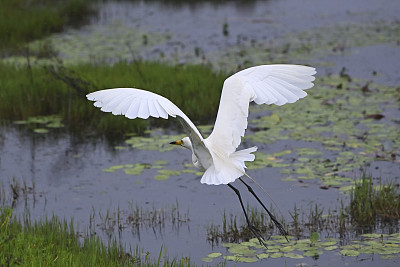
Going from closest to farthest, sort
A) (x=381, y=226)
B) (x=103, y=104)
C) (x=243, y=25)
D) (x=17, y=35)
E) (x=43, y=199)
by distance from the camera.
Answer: (x=103, y=104)
(x=381, y=226)
(x=43, y=199)
(x=17, y=35)
(x=243, y=25)

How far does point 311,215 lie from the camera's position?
580 cm

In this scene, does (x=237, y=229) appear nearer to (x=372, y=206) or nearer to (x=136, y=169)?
(x=372, y=206)

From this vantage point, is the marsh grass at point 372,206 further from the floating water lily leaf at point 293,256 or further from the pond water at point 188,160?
the floating water lily leaf at point 293,256

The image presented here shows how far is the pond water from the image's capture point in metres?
5.91

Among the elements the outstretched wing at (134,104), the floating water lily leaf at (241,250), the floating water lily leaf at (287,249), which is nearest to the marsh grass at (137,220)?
the floating water lily leaf at (241,250)

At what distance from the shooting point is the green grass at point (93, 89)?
28.0ft

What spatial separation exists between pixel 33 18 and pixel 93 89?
5.85 m

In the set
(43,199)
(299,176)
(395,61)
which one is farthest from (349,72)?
(43,199)

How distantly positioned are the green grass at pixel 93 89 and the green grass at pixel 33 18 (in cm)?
293

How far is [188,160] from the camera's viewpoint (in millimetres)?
7418

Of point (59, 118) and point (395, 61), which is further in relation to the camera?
point (395, 61)

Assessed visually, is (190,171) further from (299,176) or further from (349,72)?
(349,72)

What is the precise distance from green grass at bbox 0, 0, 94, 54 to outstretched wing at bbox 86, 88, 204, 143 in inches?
311

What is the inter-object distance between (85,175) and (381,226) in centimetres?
300
